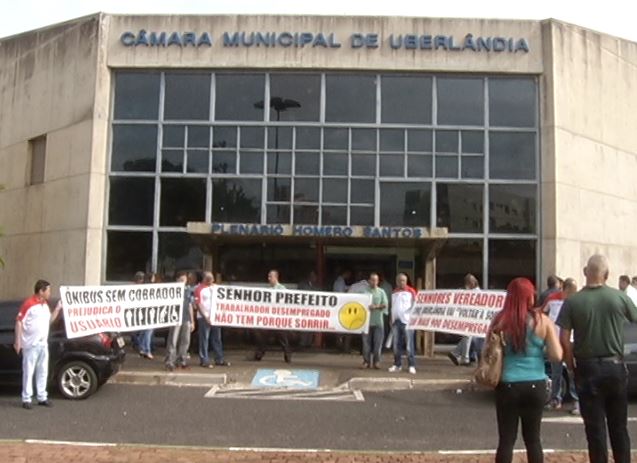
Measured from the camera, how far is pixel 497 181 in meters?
16.6

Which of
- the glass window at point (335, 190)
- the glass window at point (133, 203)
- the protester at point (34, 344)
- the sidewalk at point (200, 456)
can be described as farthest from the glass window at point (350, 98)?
the sidewalk at point (200, 456)

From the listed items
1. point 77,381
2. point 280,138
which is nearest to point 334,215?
point 280,138

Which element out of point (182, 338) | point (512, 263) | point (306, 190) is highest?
point (306, 190)

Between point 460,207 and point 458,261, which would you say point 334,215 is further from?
point 458,261

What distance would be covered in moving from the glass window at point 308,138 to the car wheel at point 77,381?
789cm

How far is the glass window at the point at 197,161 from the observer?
16.6 metres

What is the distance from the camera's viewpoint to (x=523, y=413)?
16.6 ft

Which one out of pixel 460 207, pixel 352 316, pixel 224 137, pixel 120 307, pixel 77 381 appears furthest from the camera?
pixel 224 137

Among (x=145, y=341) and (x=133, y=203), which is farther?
(x=133, y=203)

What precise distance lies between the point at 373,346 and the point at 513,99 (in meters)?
7.20

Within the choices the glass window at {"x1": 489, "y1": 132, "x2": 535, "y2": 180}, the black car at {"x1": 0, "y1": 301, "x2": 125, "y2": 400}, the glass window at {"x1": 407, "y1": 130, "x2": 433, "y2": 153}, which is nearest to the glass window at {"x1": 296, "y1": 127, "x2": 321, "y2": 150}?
the glass window at {"x1": 407, "y1": 130, "x2": 433, "y2": 153}

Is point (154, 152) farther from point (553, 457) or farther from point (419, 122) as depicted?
point (553, 457)

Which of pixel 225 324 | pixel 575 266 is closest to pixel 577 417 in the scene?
pixel 225 324

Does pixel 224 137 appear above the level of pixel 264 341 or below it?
above
